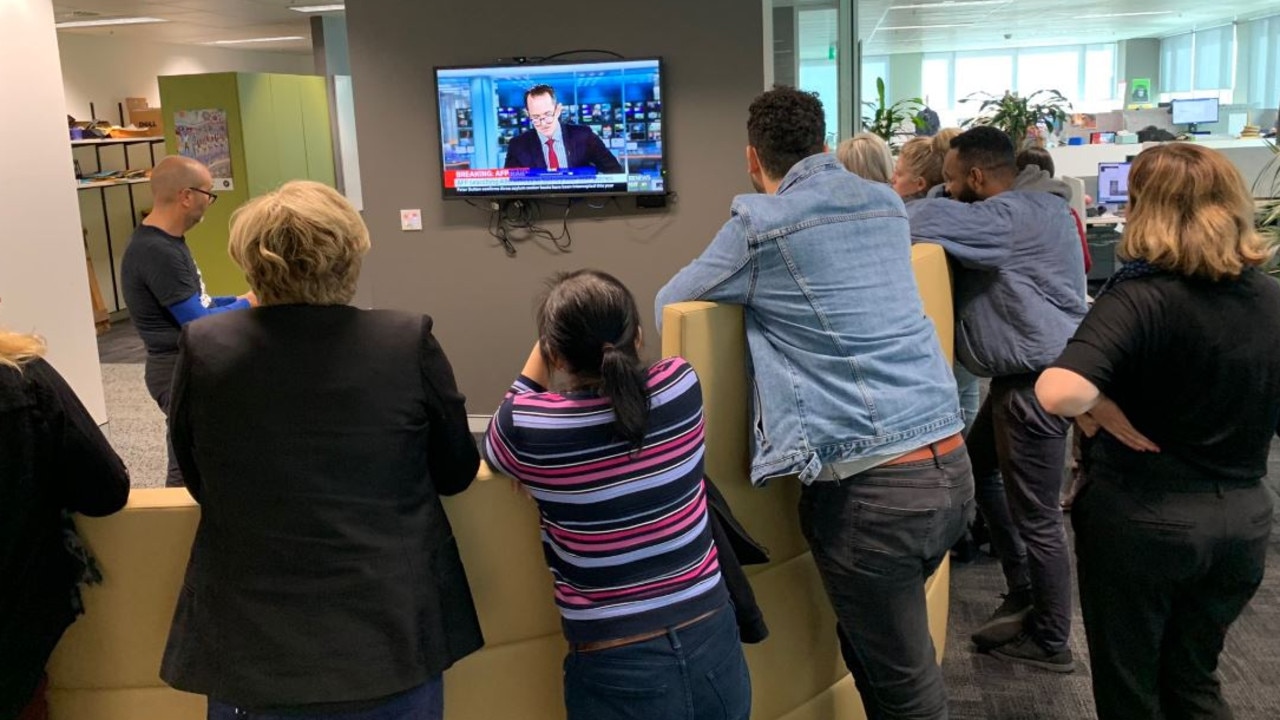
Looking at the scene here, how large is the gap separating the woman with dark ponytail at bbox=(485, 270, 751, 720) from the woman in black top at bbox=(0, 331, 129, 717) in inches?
22.8

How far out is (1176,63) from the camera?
1919 centimetres

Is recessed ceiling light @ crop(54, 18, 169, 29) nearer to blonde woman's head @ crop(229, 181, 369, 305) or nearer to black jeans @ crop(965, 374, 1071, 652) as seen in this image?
black jeans @ crop(965, 374, 1071, 652)

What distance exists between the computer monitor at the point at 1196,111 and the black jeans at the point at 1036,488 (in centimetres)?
977

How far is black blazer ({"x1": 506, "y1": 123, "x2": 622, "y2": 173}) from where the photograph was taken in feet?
16.7

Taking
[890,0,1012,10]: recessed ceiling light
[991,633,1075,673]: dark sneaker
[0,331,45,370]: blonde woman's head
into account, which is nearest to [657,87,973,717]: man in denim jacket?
[0,331,45,370]: blonde woman's head

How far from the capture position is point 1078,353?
5.98 ft

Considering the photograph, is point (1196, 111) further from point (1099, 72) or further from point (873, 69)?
point (873, 69)

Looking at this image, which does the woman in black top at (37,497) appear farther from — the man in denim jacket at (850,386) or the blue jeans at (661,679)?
the man in denim jacket at (850,386)

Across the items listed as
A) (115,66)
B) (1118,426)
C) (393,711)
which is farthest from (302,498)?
(115,66)

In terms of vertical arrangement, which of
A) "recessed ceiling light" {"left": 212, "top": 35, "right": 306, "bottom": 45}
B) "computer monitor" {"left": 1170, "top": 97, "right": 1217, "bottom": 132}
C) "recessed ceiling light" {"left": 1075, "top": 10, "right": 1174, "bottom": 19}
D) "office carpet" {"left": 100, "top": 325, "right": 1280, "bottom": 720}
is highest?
"recessed ceiling light" {"left": 1075, "top": 10, "right": 1174, "bottom": 19}

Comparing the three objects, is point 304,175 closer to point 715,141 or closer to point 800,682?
point 715,141

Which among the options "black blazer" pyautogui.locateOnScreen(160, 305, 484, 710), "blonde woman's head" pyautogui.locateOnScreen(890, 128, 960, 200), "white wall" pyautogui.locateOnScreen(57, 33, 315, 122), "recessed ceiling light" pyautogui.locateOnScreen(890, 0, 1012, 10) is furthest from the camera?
"recessed ceiling light" pyautogui.locateOnScreen(890, 0, 1012, 10)

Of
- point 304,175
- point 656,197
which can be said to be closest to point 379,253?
point 656,197

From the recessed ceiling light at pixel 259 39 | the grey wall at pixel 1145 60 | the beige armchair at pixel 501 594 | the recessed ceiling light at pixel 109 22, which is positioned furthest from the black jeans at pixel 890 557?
the grey wall at pixel 1145 60
